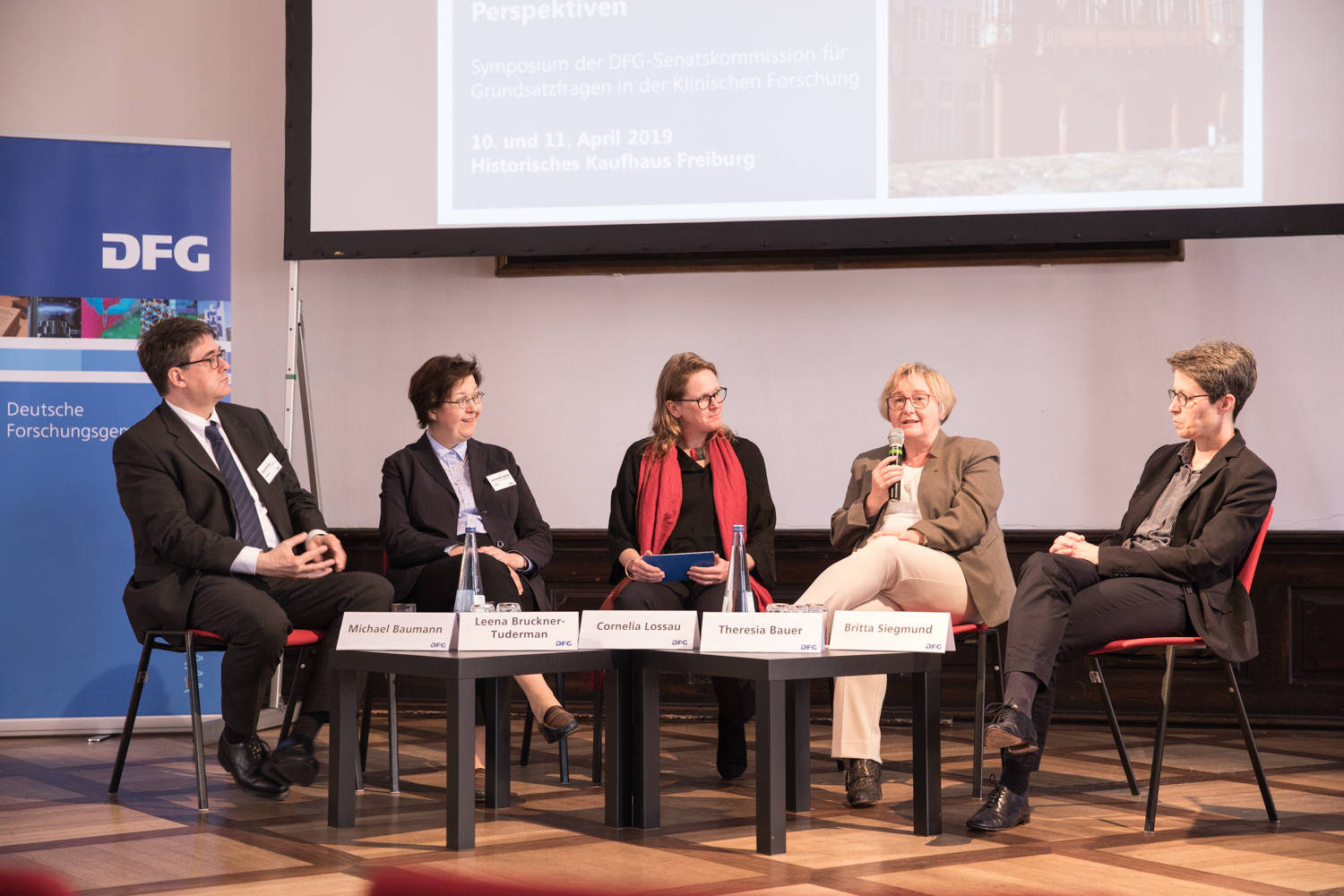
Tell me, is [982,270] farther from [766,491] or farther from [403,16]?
[403,16]

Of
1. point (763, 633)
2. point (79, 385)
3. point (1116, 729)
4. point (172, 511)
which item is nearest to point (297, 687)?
point (172, 511)

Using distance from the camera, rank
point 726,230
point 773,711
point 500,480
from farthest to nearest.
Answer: point 726,230, point 500,480, point 773,711

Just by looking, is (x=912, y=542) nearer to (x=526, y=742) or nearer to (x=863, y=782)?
(x=863, y=782)

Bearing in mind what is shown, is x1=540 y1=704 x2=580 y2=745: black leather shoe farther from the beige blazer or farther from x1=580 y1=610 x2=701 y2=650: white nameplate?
the beige blazer

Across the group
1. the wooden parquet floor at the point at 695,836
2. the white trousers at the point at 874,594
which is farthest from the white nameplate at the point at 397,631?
the white trousers at the point at 874,594

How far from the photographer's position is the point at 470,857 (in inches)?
102

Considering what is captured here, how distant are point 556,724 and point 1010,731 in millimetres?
1151

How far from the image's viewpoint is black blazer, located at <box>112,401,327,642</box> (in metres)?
3.22

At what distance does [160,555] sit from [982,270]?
3.02 meters

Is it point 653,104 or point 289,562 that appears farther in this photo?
point 653,104

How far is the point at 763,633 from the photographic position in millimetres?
2691

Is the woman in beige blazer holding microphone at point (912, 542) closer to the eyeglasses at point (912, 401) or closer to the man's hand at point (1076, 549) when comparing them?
the eyeglasses at point (912, 401)

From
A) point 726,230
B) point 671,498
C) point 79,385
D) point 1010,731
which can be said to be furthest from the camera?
point 726,230

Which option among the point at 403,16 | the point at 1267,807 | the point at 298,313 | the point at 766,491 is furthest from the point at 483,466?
the point at 1267,807
